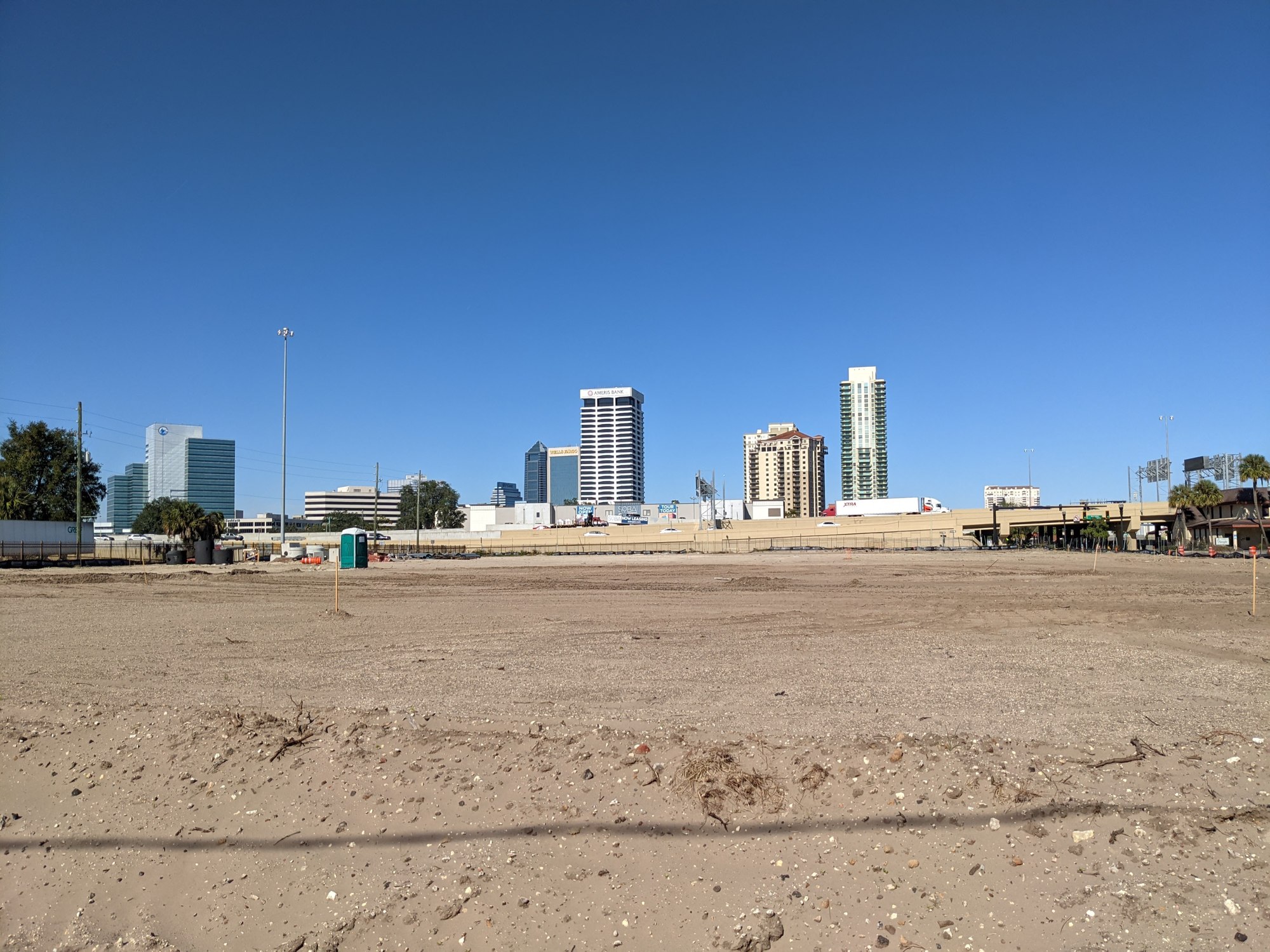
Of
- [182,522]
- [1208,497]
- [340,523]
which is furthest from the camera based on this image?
[340,523]

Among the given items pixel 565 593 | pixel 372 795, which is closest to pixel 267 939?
pixel 372 795

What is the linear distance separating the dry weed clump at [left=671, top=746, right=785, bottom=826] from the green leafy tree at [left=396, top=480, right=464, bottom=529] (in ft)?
535

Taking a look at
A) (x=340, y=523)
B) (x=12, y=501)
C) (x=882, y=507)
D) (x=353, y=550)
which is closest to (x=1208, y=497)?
(x=882, y=507)

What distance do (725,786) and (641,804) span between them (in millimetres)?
741

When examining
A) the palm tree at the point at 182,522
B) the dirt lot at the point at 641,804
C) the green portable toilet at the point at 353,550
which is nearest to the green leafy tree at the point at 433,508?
the palm tree at the point at 182,522

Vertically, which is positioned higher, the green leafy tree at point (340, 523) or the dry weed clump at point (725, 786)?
the green leafy tree at point (340, 523)

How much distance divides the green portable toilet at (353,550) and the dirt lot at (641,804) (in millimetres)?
45052

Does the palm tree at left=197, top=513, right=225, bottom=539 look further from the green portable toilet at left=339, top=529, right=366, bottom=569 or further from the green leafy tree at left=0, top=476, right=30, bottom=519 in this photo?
the green leafy tree at left=0, top=476, right=30, bottom=519

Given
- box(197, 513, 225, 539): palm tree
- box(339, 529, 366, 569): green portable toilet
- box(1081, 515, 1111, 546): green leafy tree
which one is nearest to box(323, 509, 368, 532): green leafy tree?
box(197, 513, 225, 539): palm tree

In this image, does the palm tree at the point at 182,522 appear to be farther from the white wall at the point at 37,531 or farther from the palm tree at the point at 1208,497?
the palm tree at the point at 1208,497

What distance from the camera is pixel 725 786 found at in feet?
23.3

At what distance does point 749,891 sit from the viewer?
237 inches

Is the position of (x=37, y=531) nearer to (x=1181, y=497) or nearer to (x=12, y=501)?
(x=12, y=501)

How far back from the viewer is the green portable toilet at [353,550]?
189ft
